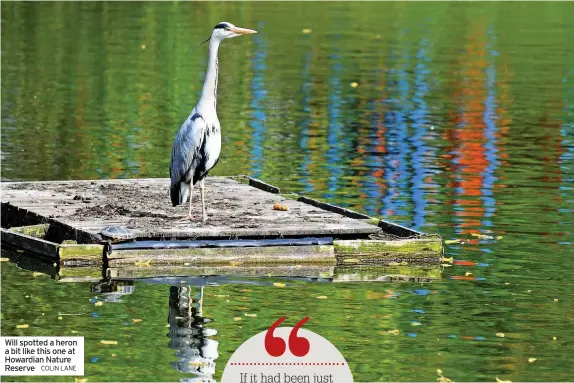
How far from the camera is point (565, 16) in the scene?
64.9 metres

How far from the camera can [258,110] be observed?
3528 cm

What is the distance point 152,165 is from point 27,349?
11861 millimetres

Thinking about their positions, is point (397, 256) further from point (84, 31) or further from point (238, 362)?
point (84, 31)

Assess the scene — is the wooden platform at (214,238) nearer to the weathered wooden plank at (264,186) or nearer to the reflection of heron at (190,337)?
the reflection of heron at (190,337)

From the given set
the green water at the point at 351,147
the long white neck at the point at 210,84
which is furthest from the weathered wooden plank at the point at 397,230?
the long white neck at the point at 210,84

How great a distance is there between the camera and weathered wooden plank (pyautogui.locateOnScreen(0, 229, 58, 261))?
62.4 ft

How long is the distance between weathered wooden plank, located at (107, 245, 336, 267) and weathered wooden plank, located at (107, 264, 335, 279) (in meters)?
0.06

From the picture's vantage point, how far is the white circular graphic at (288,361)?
14.4 meters

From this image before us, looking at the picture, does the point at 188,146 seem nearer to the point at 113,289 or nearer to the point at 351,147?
the point at 113,289

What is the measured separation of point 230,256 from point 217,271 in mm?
256

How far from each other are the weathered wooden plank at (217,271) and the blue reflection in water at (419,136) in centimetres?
309

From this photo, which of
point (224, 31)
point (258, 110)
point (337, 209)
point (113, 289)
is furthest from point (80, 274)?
point (258, 110)

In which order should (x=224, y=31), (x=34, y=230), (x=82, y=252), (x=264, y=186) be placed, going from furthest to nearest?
(x=264, y=186), (x=34, y=230), (x=224, y=31), (x=82, y=252)

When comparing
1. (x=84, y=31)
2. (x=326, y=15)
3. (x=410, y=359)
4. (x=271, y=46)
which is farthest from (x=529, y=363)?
(x=326, y=15)
